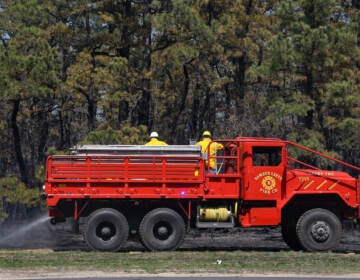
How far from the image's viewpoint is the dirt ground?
17484 millimetres

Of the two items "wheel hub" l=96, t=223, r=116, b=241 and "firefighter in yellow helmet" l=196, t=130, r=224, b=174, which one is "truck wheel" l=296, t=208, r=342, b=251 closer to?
"firefighter in yellow helmet" l=196, t=130, r=224, b=174

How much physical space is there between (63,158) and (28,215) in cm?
1289

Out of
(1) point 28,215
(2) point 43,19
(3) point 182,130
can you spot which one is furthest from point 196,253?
(3) point 182,130

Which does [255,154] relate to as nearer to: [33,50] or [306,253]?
[306,253]

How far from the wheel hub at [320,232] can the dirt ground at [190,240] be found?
0.95 m

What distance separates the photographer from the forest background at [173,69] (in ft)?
86.6

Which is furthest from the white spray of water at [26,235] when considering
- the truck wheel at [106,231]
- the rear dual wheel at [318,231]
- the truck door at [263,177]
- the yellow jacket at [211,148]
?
the rear dual wheel at [318,231]

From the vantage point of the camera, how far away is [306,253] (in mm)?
15867

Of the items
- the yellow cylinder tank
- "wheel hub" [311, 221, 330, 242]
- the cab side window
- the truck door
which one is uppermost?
the cab side window

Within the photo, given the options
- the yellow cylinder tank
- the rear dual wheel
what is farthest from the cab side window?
the rear dual wheel

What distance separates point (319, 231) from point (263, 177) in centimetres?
182

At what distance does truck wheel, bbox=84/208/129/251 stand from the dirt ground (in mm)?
850

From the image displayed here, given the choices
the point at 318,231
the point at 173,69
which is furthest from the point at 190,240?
the point at 173,69

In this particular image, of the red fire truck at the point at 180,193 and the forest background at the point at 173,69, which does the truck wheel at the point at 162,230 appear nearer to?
the red fire truck at the point at 180,193
